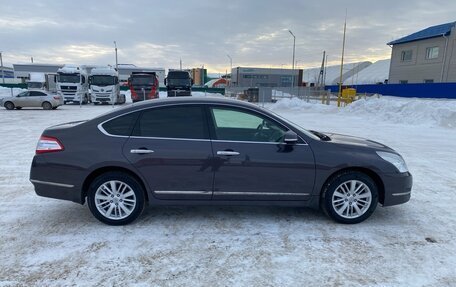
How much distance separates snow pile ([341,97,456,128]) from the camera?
51.1 feet

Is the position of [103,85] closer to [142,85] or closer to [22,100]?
[142,85]

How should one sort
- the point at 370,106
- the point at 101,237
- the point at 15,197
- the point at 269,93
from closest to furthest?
the point at 101,237 → the point at 15,197 → the point at 370,106 → the point at 269,93

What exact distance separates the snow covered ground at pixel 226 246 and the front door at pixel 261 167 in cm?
45

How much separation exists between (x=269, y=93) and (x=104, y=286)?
36.1 metres

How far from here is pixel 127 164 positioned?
4.04 m

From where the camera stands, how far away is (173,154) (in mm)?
4055

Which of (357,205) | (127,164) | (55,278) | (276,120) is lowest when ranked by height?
(55,278)

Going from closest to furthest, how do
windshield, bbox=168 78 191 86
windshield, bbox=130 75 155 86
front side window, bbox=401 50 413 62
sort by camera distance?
windshield, bbox=130 75 155 86
windshield, bbox=168 78 191 86
front side window, bbox=401 50 413 62

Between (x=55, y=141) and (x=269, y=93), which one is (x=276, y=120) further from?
(x=269, y=93)

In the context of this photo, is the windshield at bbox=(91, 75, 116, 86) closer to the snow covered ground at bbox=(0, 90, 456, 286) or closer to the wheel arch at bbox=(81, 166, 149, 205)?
the snow covered ground at bbox=(0, 90, 456, 286)

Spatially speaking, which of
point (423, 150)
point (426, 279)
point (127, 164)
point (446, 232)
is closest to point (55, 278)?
point (127, 164)

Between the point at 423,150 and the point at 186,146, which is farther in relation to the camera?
the point at 423,150

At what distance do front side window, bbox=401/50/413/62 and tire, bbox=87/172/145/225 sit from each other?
46154 mm

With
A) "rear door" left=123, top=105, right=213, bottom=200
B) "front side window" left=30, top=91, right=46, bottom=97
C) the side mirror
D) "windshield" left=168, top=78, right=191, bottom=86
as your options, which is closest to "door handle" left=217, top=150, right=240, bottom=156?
"rear door" left=123, top=105, right=213, bottom=200
